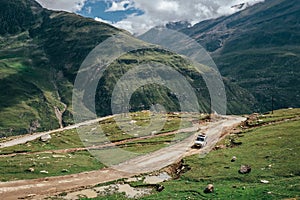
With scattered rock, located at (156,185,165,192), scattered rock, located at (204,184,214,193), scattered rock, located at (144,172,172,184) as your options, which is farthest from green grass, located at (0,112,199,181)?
scattered rock, located at (204,184,214,193)

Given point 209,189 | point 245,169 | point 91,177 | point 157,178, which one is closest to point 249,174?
point 245,169

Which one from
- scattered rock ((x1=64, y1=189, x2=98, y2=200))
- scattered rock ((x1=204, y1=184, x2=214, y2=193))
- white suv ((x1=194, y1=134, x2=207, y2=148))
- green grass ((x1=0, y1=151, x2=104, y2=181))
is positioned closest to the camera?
scattered rock ((x1=204, y1=184, x2=214, y2=193))

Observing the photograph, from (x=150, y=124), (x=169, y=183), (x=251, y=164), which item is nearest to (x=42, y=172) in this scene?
(x=169, y=183)

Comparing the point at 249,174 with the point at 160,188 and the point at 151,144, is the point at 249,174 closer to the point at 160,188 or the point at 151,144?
the point at 160,188

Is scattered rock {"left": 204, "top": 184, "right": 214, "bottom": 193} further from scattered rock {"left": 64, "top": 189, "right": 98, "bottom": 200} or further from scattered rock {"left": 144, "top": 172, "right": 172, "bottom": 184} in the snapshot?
scattered rock {"left": 64, "top": 189, "right": 98, "bottom": 200}

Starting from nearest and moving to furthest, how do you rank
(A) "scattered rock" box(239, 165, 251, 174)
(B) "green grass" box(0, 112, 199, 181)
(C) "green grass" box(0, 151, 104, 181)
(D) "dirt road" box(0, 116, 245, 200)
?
(D) "dirt road" box(0, 116, 245, 200), (A) "scattered rock" box(239, 165, 251, 174), (C) "green grass" box(0, 151, 104, 181), (B) "green grass" box(0, 112, 199, 181)

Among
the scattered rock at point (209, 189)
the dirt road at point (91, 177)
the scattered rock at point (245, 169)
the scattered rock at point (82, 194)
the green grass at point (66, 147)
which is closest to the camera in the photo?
the scattered rock at point (209, 189)

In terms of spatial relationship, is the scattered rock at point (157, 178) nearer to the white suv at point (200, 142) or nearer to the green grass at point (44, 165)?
the green grass at point (44, 165)

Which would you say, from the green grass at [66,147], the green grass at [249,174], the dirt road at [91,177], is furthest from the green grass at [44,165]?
the green grass at [249,174]

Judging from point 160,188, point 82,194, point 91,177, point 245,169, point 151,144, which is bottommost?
point 91,177
